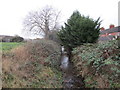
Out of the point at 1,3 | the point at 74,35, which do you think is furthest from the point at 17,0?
the point at 74,35

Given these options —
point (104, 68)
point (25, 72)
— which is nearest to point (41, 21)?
point (25, 72)

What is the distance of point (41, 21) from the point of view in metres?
24.1

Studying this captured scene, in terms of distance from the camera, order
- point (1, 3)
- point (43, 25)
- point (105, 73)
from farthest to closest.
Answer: point (43, 25)
point (1, 3)
point (105, 73)

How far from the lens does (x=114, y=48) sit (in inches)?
225

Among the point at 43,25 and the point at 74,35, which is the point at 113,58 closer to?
the point at 74,35

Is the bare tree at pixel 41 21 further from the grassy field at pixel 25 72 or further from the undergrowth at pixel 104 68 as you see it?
the undergrowth at pixel 104 68

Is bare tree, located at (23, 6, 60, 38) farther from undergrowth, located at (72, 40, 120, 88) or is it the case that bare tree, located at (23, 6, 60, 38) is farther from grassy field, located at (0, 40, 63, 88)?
undergrowth, located at (72, 40, 120, 88)

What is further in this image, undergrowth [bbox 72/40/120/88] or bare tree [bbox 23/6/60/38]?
bare tree [bbox 23/6/60/38]

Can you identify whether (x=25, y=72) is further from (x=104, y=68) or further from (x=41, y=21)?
(x=41, y=21)

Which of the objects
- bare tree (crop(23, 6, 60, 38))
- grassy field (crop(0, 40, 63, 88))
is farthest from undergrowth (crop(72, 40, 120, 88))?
bare tree (crop(23, 6, 60, 38))

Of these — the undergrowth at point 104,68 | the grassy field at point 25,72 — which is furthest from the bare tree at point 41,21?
the undergrowth at point 104,68

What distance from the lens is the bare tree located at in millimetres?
23906

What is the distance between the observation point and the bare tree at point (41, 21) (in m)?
23.9

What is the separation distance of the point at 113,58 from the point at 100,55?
72 cm
